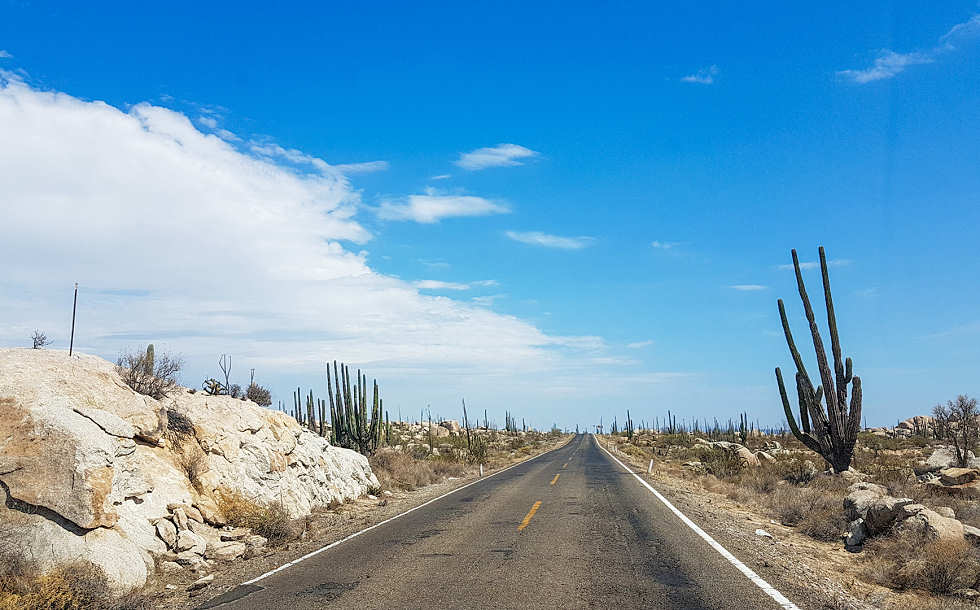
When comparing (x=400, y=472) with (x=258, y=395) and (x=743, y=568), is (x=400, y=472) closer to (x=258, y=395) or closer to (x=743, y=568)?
(x=258, y=395)

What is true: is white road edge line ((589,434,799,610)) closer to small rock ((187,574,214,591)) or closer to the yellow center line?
the yellow center line

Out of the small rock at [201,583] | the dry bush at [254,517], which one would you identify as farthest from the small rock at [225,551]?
the small rock at [201,583]

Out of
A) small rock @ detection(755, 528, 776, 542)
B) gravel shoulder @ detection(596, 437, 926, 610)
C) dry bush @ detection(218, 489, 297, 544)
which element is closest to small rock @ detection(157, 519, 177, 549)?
dry bush @ detection(218, 489, 297, 544)

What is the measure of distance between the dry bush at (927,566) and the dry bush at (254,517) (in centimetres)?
1023

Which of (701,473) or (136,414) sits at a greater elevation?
(136,414)

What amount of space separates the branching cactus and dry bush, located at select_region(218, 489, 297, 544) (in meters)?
16.7

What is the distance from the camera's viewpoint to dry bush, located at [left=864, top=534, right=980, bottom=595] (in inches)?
309

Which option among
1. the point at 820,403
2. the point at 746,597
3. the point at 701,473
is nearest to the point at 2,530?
the point at 746,597

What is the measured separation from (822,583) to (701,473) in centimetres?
2335

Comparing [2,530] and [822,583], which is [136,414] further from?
[822,583]

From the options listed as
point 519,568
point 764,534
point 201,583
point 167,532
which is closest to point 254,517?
point 167,532

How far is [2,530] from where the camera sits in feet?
25.2

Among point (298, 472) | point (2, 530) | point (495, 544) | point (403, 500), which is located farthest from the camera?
point (403, 500)

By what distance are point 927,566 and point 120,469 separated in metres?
12.0
